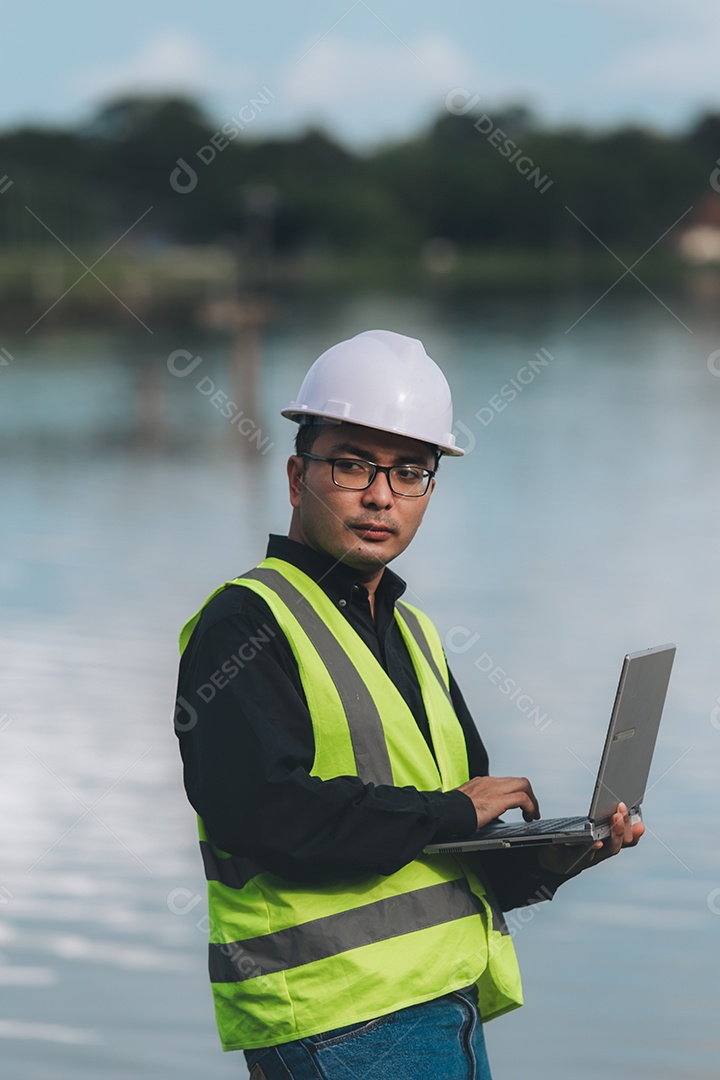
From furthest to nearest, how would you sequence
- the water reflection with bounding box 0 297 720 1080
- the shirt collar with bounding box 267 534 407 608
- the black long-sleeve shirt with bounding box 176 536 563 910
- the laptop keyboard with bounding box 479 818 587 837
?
the water reflection with bounding box 0 297 720 1080, the shirt collar with bounding box 267 534 407 608, the laptop keyboard with bounding box 479 818 587 837, the black long-sleeve shirt with bounding box 176 536 563 910

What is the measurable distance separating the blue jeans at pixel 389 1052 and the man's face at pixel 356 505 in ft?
1.99

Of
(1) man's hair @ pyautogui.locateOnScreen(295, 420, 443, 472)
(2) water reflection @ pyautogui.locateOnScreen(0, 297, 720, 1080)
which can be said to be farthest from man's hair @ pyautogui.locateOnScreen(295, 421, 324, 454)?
(2) water reflection @ pyautogui.locateOnScreen(0, 297, 720, 1080)

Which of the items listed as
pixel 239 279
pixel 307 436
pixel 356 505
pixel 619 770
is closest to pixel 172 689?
pixel 307 436

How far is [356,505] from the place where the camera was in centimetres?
225

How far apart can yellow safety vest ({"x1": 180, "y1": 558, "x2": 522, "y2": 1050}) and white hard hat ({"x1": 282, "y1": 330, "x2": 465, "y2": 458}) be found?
0.79 feet

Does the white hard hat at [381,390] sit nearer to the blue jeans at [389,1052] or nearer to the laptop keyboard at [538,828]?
the laptop keyboard at [538,828]

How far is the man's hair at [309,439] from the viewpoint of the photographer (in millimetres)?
2336

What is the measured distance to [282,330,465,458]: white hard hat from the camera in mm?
2289

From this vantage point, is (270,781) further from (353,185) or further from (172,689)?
(353,185)

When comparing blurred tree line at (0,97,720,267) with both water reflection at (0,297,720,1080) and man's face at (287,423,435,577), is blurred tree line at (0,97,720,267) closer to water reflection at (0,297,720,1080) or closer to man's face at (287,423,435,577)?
water reflection at (0,297,720,1080)

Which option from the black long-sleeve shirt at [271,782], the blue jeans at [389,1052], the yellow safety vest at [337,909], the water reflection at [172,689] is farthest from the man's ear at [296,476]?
the water reflection at [172,689]

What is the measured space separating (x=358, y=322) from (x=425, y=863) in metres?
42.1

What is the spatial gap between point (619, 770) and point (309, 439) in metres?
0.64

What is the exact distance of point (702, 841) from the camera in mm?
5406
